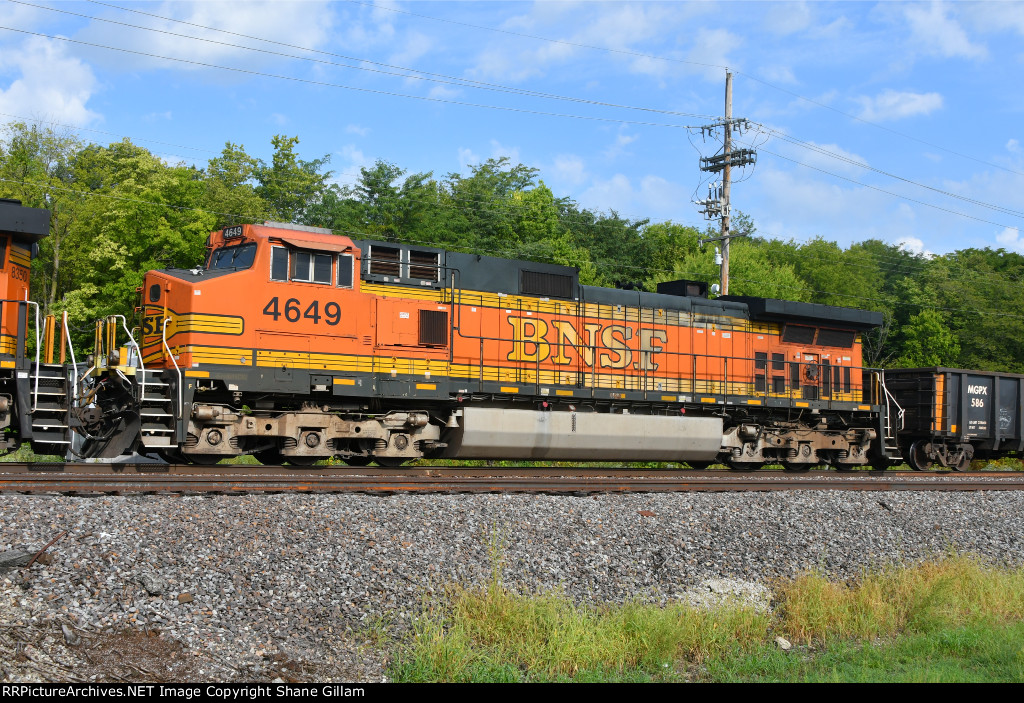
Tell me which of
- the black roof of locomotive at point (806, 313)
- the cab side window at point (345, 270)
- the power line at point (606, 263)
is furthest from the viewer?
the power line at point (606, 263)

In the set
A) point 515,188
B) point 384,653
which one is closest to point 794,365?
point 384,653

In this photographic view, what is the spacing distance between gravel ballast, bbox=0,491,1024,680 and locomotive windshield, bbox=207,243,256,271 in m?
4.65

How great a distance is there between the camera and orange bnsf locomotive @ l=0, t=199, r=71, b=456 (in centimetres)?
988

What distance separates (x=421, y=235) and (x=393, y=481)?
99.4ft

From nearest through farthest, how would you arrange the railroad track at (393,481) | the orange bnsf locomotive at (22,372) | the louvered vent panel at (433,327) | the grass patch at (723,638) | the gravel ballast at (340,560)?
the gravel ballast at (340,560) < the grass patch at (723,638) < the railroad track at (393,481) < the orange bnsf locomotive at (22,372) < the louvered vent panel at (433,327)

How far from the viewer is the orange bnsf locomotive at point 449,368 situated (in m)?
11.7

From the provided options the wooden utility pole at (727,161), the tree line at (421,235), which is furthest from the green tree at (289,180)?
the wooden utility pole at (727,161)

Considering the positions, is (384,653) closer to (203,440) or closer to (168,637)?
(168,637)

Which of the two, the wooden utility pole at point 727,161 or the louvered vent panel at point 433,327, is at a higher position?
the wooden utility pole at point 727,161

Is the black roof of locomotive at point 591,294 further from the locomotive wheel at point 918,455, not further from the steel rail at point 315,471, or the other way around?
the steel rail at point 315,471

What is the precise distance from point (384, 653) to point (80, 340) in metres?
30.5

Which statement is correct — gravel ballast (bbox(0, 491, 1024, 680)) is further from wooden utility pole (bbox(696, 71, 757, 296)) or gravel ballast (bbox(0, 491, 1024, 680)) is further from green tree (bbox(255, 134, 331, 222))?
green tree (bbox(255, 134, 331, 222))

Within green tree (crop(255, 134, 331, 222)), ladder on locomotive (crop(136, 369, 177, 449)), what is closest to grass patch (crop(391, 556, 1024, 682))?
ladder on locomotive (crop(136, 369, 177, 449))

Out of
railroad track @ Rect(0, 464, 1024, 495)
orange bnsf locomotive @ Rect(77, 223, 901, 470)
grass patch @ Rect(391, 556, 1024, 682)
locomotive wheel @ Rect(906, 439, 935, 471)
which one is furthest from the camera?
locomotive wheel @ Rect(906, 439, 935, 471)
